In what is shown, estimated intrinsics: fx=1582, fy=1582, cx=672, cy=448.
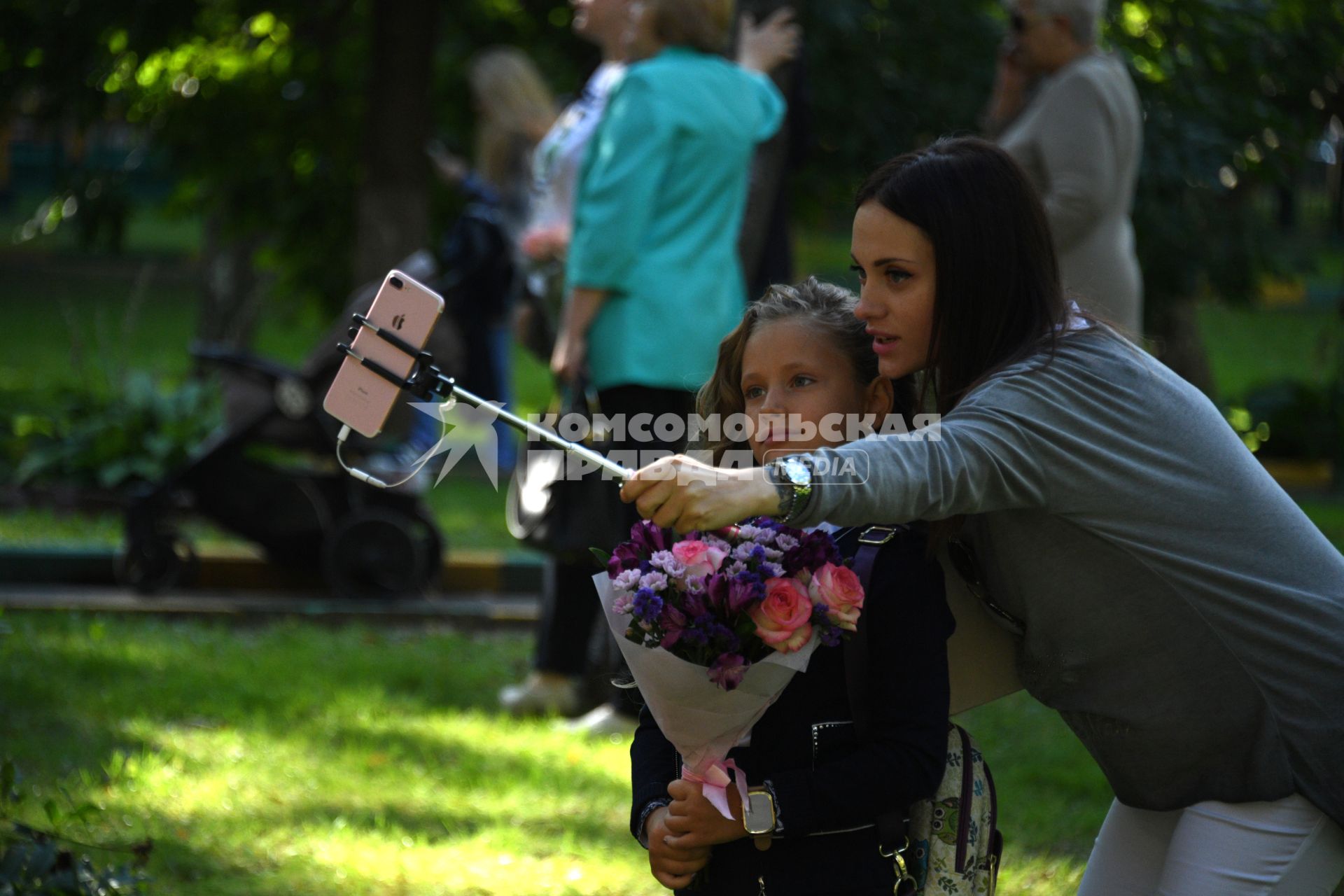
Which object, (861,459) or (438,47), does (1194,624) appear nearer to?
(861,459)

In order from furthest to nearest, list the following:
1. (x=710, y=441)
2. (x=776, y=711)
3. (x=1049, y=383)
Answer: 1. (x=710, y=441)
2. (x=776, y=711)
3. (x=1049, y=383)

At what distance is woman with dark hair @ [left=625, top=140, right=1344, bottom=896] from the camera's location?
7.57 ft

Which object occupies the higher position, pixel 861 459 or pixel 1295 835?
pixel 861 459

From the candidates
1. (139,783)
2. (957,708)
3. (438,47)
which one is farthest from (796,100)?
(438,47)

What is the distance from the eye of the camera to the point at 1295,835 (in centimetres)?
238

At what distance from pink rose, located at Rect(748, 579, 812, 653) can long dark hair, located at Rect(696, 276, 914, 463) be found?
0.54m

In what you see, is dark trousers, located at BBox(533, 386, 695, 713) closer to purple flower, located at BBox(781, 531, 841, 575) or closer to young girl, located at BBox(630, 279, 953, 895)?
young girl, located at BBox(630, 279, 953, 895)

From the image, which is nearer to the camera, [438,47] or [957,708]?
[957,708]

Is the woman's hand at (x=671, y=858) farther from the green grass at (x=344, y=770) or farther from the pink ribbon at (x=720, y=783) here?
the green grass at (x=344, y=770)

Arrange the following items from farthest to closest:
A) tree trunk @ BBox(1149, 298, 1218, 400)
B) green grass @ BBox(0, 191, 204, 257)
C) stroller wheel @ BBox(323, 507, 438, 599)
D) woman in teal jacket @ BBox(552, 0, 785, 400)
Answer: green grass @ BBox(0, 191, 204, 257) → tree trunk @ BBox(1149, 298, 1218, 400) → stroller wheel @ BBox(323, 507, 438, 599) → woman in teal jacket @ BBox(552, 0, 785, 400)

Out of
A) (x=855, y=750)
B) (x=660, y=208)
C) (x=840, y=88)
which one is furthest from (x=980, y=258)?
(x=840, y=88)

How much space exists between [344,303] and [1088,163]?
9229 millimetres

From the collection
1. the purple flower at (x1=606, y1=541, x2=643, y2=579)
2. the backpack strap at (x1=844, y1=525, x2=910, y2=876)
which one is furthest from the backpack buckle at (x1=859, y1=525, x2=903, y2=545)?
the purple flower at (x1=606, y1=541, x2=643, y2=579)

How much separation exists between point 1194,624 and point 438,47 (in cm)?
1172
